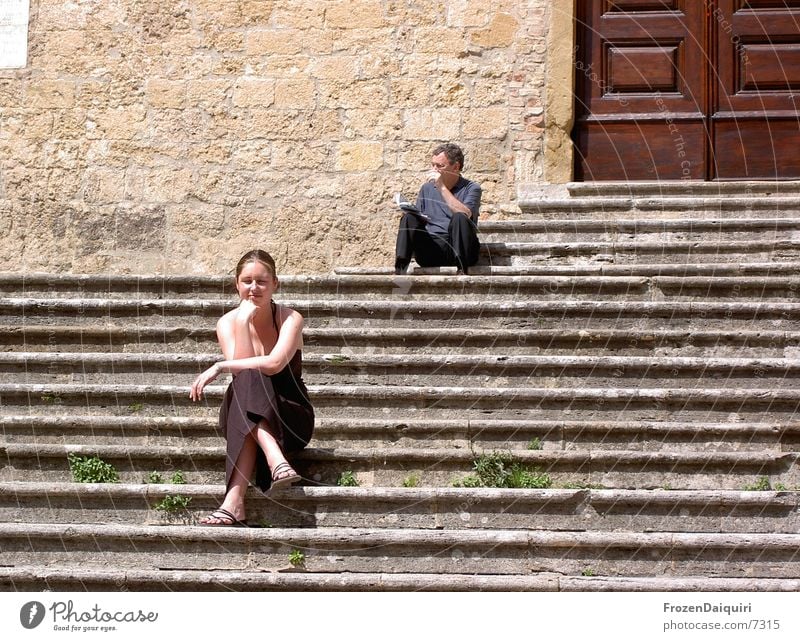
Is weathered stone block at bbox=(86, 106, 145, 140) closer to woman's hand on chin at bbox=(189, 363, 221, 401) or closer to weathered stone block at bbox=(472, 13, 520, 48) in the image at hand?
weathered stone block at bbox=(472, 13, 520, 48)

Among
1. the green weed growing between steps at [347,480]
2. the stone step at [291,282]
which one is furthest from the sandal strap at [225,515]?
the stone step at [291,282]

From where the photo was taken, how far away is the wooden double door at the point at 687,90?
806 cm

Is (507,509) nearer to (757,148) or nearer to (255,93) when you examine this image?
(757,148)

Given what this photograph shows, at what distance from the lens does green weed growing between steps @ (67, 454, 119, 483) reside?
4594mm

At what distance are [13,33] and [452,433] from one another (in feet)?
18.2

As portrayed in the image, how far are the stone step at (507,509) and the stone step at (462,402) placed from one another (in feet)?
2.19

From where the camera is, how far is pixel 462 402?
195 inches

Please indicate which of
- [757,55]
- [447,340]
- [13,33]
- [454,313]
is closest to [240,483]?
[447,340]

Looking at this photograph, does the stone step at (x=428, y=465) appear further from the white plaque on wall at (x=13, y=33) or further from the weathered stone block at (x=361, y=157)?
the white plaque on wall at (x=13, y=33)

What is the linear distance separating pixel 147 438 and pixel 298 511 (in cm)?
89

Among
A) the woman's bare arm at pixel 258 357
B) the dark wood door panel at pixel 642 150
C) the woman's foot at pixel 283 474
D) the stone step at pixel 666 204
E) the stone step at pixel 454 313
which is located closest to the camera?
the woman's foot at pixel 283 474

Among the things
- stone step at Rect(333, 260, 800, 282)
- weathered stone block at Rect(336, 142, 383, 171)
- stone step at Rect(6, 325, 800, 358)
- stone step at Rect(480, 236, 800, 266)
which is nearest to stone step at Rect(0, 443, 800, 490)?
stone step at Rect(6, 325, 800, 358)

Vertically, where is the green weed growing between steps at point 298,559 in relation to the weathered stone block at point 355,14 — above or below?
below

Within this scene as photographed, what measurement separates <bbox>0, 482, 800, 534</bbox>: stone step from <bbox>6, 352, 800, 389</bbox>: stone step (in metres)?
0.90
